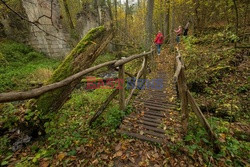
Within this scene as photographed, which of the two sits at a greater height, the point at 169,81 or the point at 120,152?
the point at 169,81

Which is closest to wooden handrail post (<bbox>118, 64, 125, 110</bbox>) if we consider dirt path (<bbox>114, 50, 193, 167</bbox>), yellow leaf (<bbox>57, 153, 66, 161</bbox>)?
dirt path (<bbox>114, 50, 193, 167</bbox>)

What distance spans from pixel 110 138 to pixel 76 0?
25781mm

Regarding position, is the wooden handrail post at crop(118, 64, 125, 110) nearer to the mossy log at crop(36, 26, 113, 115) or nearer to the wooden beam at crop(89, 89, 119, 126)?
the wooden beam at crop(89, 89, 119, 126)

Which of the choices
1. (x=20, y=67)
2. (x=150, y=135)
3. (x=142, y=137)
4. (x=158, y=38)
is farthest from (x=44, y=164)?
(x=20, y=67)

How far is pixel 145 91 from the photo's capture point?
202 inches

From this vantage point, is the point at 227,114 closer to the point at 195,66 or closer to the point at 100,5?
the point at 195,66

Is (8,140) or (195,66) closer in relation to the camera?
(8,140)

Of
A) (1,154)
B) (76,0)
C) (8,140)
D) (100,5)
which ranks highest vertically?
(76,0)

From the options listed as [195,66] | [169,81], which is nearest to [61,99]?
[169,81]

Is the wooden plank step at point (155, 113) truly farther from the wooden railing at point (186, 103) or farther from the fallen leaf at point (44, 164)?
the fallen leaf at point (44, 164)

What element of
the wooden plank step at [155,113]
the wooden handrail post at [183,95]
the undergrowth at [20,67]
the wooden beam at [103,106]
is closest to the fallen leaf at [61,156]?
the wooden beam at [103,106]

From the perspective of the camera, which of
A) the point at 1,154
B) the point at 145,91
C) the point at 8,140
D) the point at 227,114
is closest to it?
the point at 1,154

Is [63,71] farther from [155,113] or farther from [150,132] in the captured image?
[155,113]

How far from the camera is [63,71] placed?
124 inches
